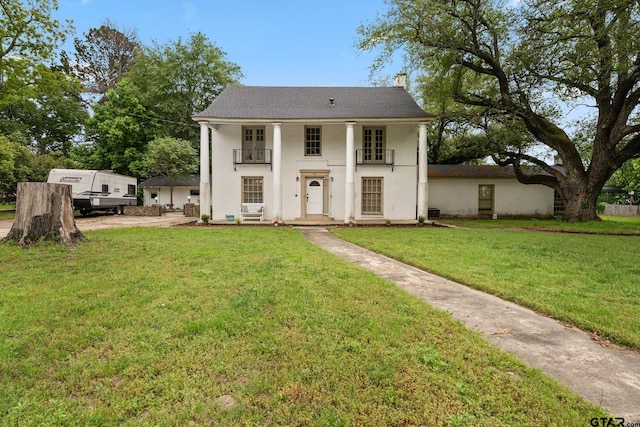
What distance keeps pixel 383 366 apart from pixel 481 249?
640cm

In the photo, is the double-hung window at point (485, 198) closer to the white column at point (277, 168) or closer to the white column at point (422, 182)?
the white column at point (422, 182)

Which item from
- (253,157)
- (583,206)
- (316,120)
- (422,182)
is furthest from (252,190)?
(583,206)

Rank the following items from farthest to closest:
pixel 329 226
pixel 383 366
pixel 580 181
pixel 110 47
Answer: pixel 110 47, pixel 580 181, pixel 329 226, pixel 383 366

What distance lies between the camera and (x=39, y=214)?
22.6ft

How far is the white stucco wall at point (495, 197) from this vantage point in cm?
1952

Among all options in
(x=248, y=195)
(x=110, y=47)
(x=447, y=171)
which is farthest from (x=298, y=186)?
(x=110, y=47)

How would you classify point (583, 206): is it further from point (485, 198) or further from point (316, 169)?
point (316, 169)

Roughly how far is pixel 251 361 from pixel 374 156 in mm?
14839

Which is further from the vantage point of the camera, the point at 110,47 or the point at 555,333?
the point at 110,47

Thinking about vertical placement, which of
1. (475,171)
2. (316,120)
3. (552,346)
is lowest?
(552,346)

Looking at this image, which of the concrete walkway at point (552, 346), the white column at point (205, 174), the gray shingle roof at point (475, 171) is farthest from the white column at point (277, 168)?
the concrete walkway at point (552, 346)

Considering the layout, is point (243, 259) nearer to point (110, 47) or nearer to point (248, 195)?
point (248, 195)

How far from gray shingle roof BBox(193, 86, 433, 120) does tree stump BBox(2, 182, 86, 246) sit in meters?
8.51

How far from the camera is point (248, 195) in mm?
16047
